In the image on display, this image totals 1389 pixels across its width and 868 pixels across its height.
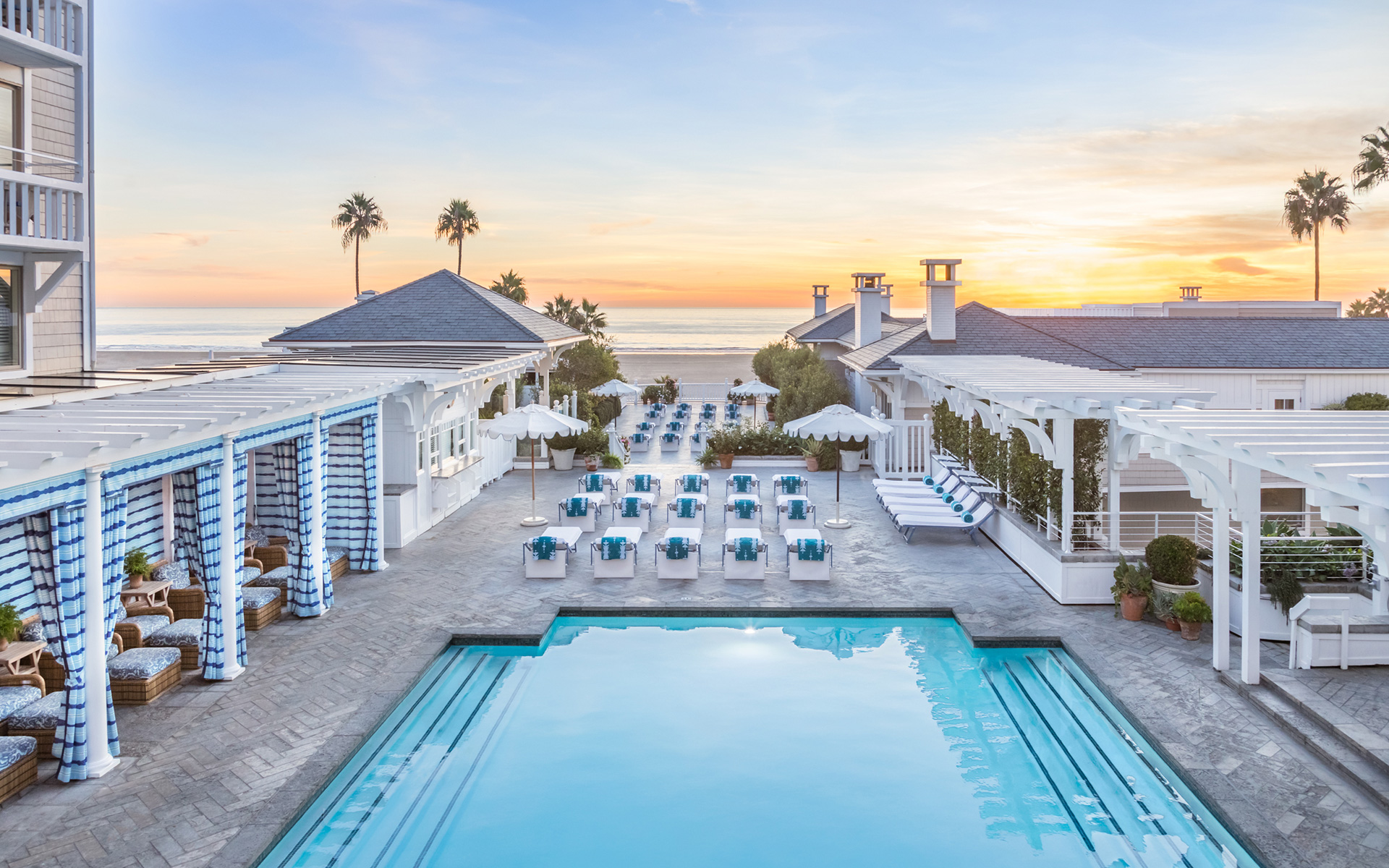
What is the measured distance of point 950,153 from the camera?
3141cm

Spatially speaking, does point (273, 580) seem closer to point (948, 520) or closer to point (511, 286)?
point (948, 520)

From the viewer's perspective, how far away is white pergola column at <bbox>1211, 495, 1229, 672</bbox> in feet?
31.3

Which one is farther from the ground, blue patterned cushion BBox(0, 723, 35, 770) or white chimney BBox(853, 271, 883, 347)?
white chimney BBox(853, 271, 883, 347)

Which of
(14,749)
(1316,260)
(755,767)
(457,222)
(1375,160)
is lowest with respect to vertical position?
(755,767)

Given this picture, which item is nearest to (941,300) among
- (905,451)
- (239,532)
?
(905,451)

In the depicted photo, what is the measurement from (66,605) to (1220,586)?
10.8 meters

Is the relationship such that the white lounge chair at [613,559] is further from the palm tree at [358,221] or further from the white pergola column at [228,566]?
the palm tree at [358,221]

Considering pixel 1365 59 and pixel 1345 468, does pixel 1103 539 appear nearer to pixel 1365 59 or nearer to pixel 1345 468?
pixel 1345 468

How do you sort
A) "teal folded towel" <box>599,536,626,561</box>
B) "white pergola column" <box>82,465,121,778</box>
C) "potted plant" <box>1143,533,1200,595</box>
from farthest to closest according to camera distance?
"teal folded towel" <box>599,536,626,561</box> → "potted plant" <box>1143,533,1200,595</box> → "white pergola column" <box>82,465,121,778</box>

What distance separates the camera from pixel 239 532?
35.4ft

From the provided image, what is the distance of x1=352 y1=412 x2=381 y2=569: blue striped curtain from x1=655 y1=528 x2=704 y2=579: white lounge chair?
439 cm

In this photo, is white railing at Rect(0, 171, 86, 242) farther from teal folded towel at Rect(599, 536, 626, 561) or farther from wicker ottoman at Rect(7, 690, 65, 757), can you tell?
teal folded towel at Rect(599, 536, 626, 561)

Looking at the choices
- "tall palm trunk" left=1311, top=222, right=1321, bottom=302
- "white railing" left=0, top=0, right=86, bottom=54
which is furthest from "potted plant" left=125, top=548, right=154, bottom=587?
"tall palm trunk" left=1311, top=222, right=1321, bottom=302

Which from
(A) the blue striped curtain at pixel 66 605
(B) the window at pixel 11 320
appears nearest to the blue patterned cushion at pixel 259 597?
(A) the blue striped curtain at pixel 66 605
